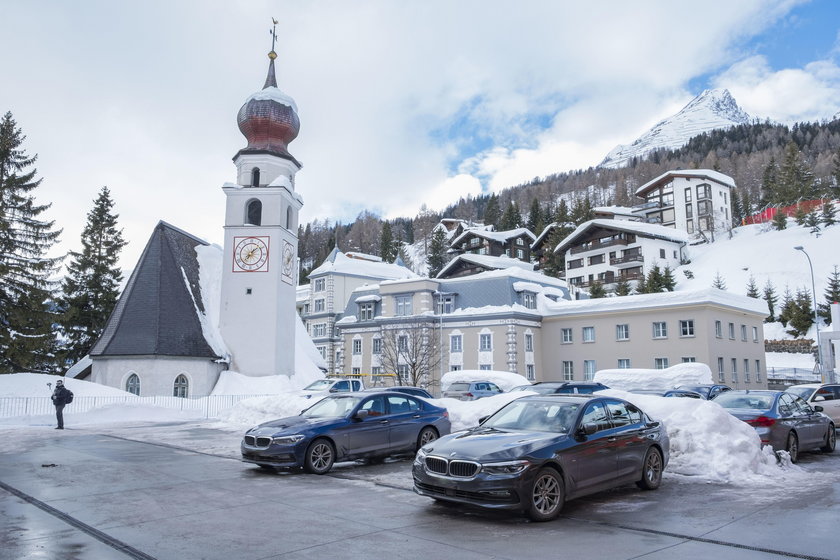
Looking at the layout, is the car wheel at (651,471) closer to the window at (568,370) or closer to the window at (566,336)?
the window at (568,370)

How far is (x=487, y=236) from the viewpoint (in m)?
97.7

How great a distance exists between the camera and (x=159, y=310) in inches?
1366

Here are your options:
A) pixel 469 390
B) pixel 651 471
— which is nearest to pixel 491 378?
pixel 469 390

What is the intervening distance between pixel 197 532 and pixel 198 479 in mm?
4091

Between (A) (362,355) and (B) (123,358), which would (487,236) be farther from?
(B) (123,358)

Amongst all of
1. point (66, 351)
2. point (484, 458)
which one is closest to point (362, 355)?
point (66, 351)

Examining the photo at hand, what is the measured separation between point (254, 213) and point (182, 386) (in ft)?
38.1

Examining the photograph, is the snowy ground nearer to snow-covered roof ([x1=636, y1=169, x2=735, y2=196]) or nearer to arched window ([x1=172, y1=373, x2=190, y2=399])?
arched window ([x1=172, y1=373, x2=190, y2=399])

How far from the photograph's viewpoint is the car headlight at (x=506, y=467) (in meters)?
7.64

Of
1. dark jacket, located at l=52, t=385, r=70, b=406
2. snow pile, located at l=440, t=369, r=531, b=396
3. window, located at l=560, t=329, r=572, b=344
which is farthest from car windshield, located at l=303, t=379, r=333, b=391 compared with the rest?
window, located at l=560, t=329, r=572, b=344

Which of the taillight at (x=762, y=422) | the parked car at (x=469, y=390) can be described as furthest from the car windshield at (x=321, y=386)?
the taillight at (x=762, y=422)

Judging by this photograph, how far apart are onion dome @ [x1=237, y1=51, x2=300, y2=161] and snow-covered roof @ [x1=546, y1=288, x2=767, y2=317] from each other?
944 inches

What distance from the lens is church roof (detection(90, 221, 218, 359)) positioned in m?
33.6

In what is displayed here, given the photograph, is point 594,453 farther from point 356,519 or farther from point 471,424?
point 471,424
